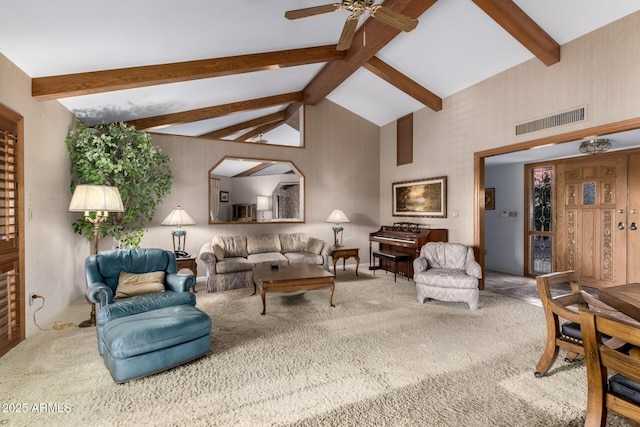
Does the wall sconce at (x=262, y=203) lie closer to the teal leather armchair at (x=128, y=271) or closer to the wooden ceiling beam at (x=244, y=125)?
the wooden ceiling beam at (x=244, y=125)

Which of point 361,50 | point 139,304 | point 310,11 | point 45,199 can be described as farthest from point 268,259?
point 310,11

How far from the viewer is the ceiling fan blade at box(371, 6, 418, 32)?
2641mm

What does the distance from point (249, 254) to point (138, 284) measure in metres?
2.67

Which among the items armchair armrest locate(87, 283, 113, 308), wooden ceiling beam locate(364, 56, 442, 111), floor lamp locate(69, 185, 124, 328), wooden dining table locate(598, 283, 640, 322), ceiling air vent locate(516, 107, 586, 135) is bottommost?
armchair armrest locate(87, 283, 113, 308)

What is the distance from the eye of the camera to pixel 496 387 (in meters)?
2.15

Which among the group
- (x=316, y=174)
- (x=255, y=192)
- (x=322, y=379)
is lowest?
(x=322, y=379)

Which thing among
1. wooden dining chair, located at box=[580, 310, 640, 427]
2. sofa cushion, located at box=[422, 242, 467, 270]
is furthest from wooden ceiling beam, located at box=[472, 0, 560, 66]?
wooden dining chair, located at box=[580, 310, 640, 427]

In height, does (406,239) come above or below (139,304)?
above

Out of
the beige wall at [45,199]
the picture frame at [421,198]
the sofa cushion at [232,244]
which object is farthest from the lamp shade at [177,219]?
the picture frame at [421,198]

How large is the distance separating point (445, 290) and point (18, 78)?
518 cm

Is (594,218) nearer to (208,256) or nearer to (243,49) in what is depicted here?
(243,49)

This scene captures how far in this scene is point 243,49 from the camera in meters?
3.84

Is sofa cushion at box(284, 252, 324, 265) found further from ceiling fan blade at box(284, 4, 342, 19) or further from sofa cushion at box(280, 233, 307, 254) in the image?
ceiling fan blade at box(284, 4, 342, 19)

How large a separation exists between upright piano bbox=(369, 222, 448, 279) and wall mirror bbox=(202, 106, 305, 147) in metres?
2.61
